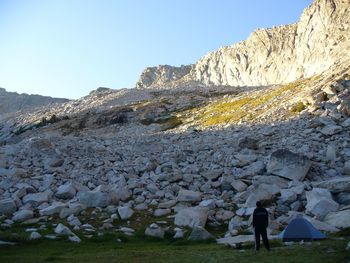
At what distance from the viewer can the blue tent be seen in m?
18.0

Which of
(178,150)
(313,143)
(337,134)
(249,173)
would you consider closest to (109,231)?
(249,173)

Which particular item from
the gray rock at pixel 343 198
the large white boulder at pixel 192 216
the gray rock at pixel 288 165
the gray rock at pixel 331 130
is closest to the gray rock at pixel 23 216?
the large white boulder at pixel 192 216

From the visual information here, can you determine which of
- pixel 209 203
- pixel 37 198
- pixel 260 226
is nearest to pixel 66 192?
pixel 37 198

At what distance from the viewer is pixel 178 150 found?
35.8 meters

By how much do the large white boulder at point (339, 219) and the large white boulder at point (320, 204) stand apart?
1.48 ft

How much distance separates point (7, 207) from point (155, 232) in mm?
8667

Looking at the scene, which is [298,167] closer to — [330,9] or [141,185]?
[141,185]

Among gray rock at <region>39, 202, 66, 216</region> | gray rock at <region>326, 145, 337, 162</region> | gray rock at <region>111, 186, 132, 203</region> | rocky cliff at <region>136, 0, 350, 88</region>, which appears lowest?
gray rock at <region>39, 202, 66, 216</region>

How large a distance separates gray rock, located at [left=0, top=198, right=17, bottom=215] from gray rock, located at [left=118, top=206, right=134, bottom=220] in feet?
19.1

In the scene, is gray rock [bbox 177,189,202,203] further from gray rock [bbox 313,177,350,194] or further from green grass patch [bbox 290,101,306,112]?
green grass patch [bbox 290,101,306,112]

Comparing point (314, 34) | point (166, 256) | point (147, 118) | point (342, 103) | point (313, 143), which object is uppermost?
point (314, 34)

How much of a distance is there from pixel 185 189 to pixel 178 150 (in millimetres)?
9031

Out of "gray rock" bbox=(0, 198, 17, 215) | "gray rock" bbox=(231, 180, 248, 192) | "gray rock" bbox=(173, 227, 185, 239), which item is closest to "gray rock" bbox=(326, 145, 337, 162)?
"gray rock" bbox=(231, 180, 248, 192)

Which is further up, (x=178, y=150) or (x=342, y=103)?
(x=342, y=103)
